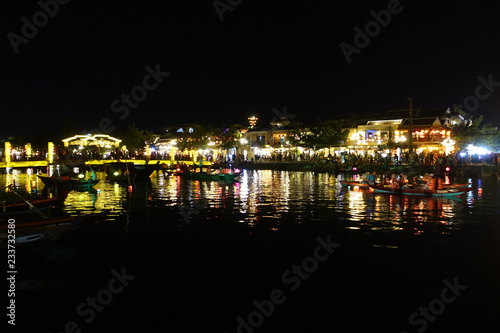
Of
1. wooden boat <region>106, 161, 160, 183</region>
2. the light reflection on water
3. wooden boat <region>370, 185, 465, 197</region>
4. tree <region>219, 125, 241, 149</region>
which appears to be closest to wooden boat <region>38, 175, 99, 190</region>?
the light reflection on water

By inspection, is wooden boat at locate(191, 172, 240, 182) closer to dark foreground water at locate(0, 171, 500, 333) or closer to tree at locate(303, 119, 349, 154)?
dark foreground water at locate(0, 171, 500, 333)

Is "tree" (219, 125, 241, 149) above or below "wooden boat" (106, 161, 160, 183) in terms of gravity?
above

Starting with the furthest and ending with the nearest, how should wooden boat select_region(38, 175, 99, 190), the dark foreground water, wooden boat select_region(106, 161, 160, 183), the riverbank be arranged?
the riverbank → wooden boat select_region(106, 161, 160, 183) → wooden boat select_region(38, 175, 99, 190) → the dark foreground water

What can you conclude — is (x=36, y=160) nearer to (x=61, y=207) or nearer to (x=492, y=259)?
(x=61, y=207)

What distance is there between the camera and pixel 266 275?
940 cm

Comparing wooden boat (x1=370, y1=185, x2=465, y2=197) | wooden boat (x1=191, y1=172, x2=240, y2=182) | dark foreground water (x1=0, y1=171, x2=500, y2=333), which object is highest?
wooden boat (x1=191, y1=172, x2=240, y2=182)

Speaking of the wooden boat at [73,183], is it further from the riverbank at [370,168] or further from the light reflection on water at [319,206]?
the riverbank at [370,168]

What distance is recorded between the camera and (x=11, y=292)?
8.41m

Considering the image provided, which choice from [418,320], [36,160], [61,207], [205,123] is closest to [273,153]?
[205,123]

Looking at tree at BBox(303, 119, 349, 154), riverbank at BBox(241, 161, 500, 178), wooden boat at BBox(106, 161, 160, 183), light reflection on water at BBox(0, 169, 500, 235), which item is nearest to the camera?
light reflection on water at BBox(0, 169, 500, 235)

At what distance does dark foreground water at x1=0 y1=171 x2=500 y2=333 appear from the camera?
23.9ft

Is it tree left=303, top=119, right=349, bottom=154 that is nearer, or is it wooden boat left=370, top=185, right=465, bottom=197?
wooden boat left=370, top=185, right=465, bottom=197

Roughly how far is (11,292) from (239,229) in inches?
297

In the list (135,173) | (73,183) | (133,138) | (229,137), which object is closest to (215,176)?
(135,173)
